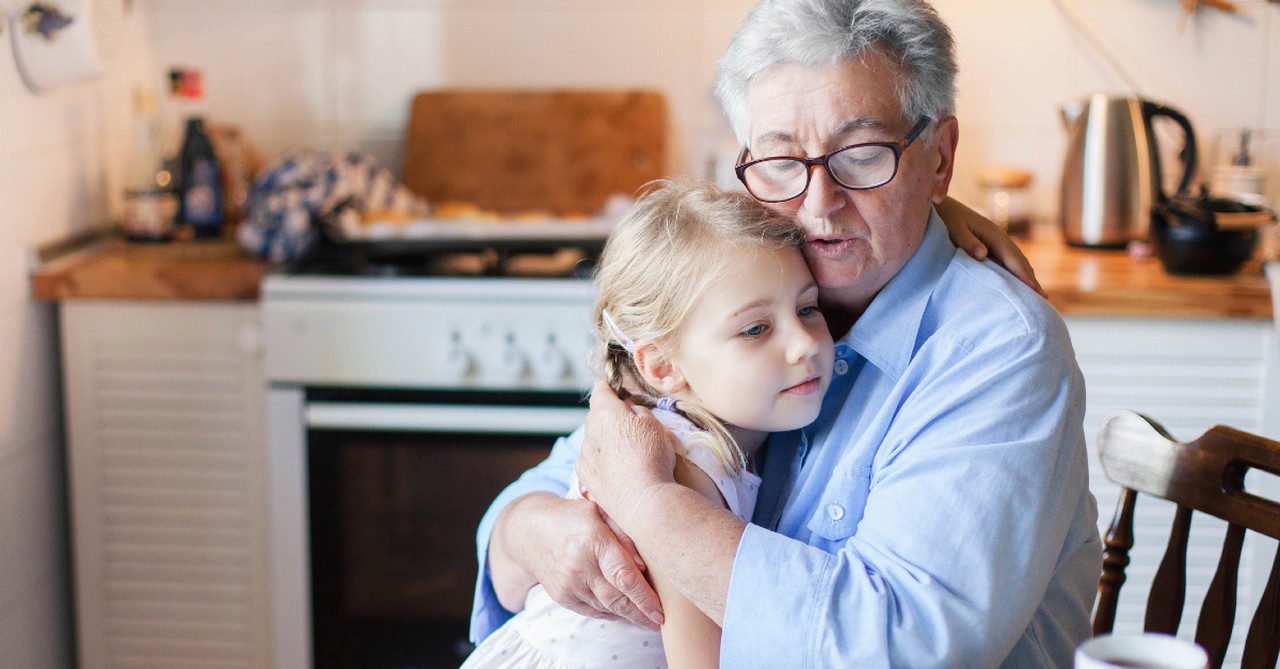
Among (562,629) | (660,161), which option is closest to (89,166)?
(660,161)

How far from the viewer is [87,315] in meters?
2.40

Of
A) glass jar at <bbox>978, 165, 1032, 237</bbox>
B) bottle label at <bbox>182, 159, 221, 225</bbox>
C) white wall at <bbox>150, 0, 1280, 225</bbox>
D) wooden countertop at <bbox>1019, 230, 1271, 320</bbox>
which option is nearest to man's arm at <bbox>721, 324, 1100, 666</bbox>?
wooden countertop at <bbox>1019, 230, 1271, 320</bbox>

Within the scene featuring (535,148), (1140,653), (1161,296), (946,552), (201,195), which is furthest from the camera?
(535,148)

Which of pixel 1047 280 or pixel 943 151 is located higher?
pixel 943 151

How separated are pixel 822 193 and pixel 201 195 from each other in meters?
1.84

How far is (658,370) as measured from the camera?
4.33 ft

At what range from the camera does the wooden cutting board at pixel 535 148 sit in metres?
2.82

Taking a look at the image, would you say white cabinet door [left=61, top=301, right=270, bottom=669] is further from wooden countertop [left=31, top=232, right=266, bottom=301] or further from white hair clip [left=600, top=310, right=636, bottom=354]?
white hair clip [left=600, top=310, right=636, bottom=354]

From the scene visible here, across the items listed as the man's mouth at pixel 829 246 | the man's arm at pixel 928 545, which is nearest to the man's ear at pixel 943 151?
the man's mouth at pixel 829 246

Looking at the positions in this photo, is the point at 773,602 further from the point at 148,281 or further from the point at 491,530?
the point at 148,281

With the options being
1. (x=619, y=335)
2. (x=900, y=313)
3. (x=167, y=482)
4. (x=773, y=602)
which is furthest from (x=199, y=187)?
(x=773, y=602)

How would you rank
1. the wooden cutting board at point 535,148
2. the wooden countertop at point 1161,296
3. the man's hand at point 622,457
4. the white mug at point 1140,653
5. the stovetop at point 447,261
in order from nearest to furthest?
1. the white mug at point 1140,653
2. the man's hand at point 622,457
3. the wooden countertop at point 1161,296
4. the stovetop at point 447,261
5. the wooden cutting board at point 535,148

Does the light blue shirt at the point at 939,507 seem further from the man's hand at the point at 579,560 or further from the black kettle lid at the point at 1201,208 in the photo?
the black kettle lid at the point at 1201,208

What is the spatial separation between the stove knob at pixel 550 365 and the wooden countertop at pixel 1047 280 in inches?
21.1
